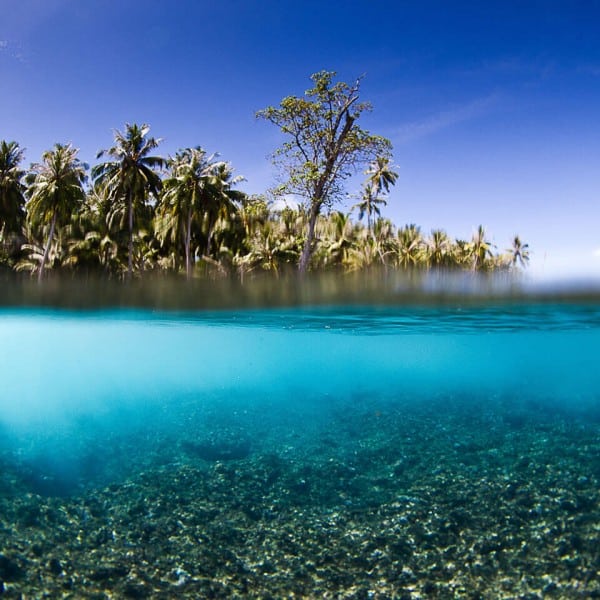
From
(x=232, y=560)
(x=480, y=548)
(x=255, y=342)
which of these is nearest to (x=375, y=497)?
(x=480, y=548)

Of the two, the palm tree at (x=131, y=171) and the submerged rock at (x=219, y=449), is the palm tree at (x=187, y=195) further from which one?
the submerged rock at (x=219, y=449)

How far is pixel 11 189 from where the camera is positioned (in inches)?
1492

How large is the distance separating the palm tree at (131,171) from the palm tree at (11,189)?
7426mm

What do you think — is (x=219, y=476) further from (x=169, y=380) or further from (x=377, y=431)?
(x=169, y=380)

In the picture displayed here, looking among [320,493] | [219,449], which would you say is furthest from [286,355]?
[320,493]

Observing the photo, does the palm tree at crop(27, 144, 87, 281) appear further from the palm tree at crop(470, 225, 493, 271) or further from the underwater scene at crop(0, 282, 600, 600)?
the palm tree at crop(470, 225, 493, 271)

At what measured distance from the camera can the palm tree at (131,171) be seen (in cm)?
3494

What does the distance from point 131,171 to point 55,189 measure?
17.3 ft

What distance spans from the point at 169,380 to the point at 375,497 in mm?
30559

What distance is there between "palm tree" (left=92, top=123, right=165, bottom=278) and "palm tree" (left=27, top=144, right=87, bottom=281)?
6.26 feet

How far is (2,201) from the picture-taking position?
37.6m

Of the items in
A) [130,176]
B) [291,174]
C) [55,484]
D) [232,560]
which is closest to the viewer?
[232,560]

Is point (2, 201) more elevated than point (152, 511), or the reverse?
point (2, 201)

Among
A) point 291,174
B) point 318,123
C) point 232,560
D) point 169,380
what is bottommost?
point 169,380
